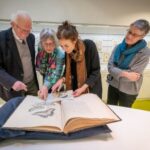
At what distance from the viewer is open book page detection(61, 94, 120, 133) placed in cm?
85

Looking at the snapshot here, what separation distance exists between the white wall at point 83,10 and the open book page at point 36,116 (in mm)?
1769

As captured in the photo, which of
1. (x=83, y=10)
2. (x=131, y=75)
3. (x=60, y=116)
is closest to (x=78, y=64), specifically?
(x=131, y=75)

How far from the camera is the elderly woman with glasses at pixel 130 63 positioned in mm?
1674

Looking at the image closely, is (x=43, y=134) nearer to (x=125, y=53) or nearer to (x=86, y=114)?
(x=86, y=114)

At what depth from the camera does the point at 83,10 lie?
2803 millimetres

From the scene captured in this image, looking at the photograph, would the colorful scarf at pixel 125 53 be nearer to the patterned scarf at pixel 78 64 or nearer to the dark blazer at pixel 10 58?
the patterned scarf at pixel 78 64

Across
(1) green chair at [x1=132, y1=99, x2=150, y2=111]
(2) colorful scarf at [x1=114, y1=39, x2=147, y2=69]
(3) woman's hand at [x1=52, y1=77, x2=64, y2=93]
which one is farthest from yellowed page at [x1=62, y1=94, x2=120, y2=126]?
(1) green chair at [x1=132, y1=99, x2=150, y2=111]

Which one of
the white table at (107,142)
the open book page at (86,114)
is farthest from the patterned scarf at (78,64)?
the white table at (107,142)

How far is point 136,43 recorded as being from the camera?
1.75 metres

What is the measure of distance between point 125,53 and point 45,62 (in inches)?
25.9

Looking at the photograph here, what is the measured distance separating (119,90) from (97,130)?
1.00 metres

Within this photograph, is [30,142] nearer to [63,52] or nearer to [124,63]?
[63,52]

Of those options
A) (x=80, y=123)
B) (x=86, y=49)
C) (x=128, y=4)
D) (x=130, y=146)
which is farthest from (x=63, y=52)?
(x=128, y=4)

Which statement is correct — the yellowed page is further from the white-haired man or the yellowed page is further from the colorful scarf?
the colorful scarf
